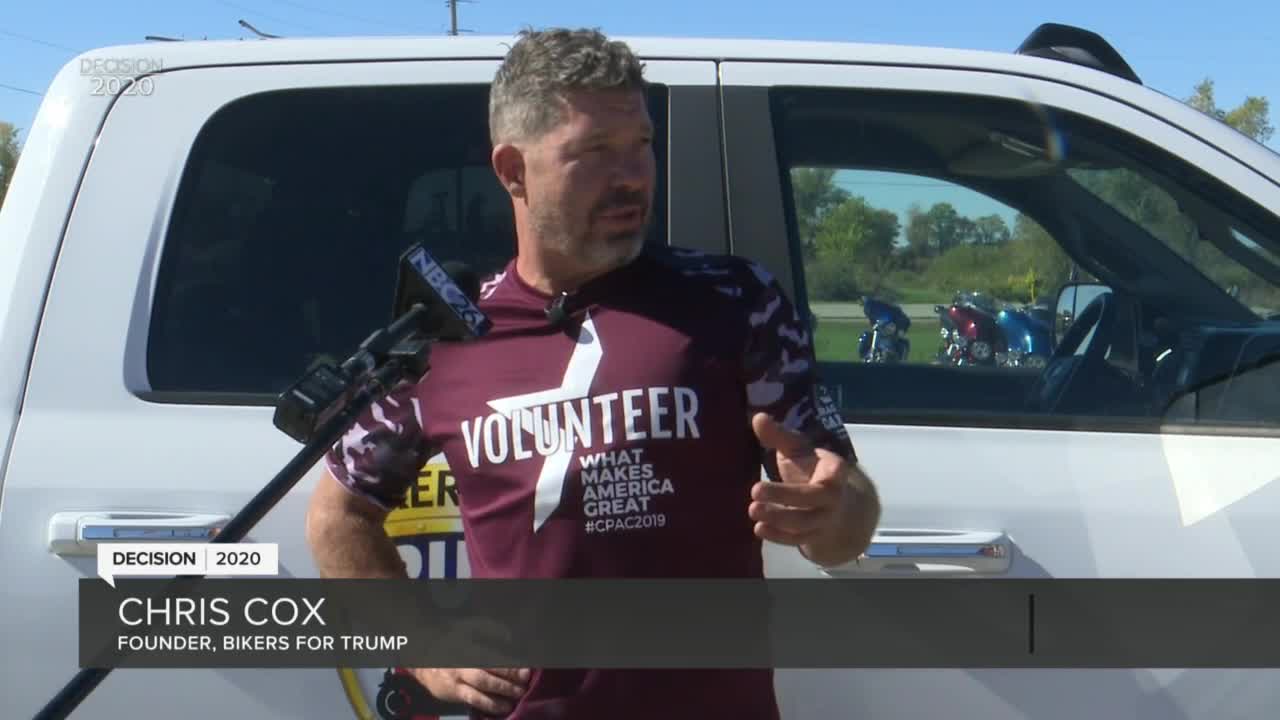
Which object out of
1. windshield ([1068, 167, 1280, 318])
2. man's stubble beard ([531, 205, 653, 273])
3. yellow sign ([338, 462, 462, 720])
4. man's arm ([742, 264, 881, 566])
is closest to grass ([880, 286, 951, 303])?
windshield ([1068, 167, 1280, 318])

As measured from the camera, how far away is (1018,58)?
7.54 ft

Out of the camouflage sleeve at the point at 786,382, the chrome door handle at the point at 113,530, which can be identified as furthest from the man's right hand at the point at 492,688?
the chrome door handle at the point at 113,530

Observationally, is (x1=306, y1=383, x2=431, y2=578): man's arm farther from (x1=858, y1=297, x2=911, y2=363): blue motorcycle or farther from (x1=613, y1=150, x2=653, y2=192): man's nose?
(x1=858, y1=297, x2=911, y2=363): blue motorcycle

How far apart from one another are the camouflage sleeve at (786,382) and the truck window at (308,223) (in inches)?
23.1

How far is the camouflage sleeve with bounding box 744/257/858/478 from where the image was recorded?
167 cm

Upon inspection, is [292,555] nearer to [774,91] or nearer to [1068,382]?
[774,91]

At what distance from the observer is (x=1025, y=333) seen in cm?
238

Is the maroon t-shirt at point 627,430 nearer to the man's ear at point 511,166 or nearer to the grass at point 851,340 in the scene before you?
the man's ear at point 511,166

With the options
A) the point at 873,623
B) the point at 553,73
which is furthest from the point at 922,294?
the point at 553,73

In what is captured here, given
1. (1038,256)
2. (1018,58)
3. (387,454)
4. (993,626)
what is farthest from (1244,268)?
(387,454)

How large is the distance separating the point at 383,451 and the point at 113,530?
21.3 inches

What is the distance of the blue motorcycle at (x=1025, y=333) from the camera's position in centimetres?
234

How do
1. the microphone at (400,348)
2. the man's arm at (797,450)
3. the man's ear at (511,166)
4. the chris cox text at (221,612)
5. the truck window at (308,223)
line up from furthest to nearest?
the truck window at (308,223) < the chris cox text at (221,612) < the man's ear at (511,166) < the man's arm at (797,450) < the microphone at (400,348)

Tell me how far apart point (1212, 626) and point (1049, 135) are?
0.90m
